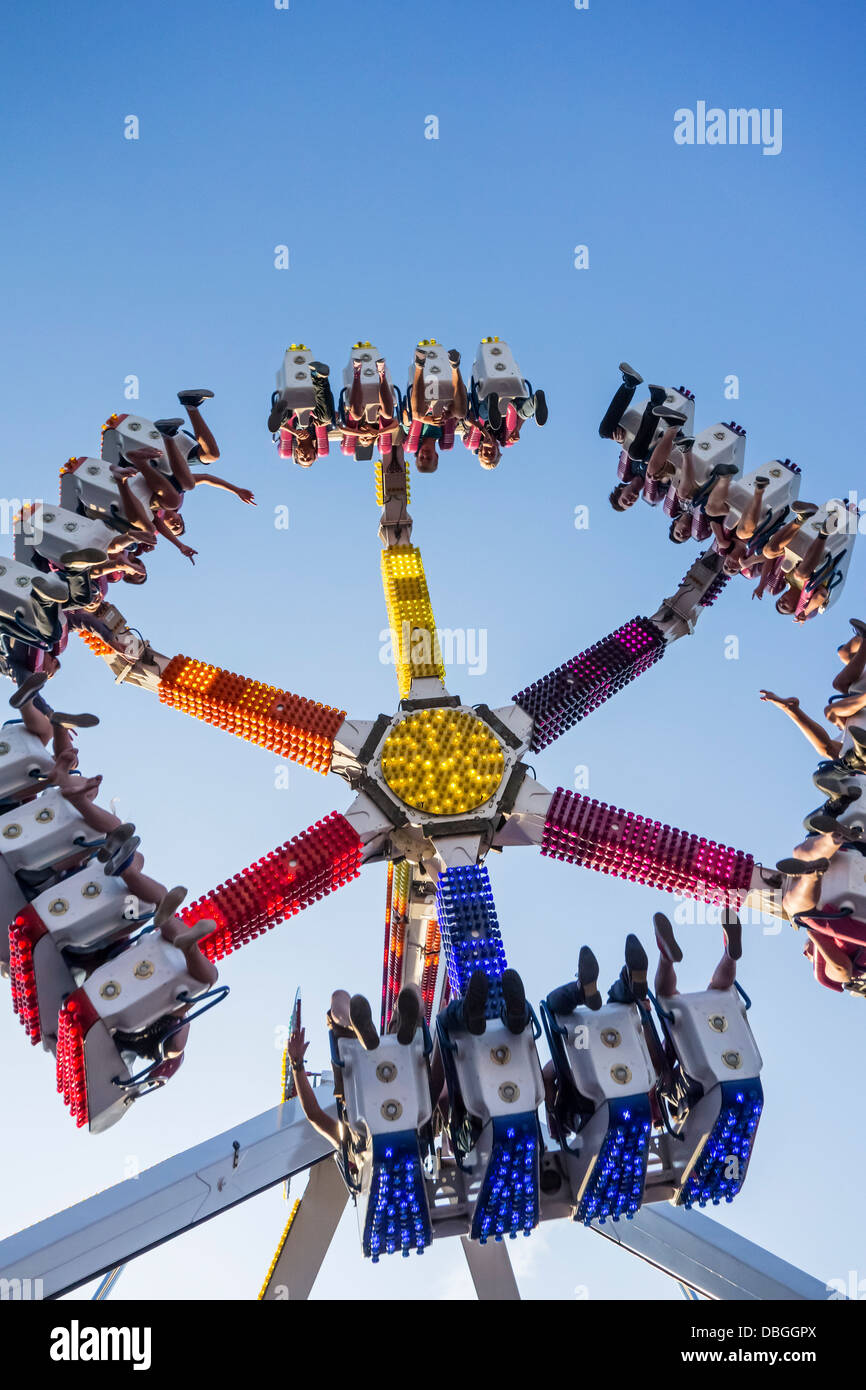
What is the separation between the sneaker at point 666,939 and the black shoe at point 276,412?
→ 26.6 ft

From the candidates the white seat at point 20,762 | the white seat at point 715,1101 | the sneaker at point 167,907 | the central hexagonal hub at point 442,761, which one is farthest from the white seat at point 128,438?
the white seat at point 715,1101

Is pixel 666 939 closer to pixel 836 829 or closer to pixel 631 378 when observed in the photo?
pixel 836 829

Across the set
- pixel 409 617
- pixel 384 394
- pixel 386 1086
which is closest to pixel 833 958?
pixel 386 1086

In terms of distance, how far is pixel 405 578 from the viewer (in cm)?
1415

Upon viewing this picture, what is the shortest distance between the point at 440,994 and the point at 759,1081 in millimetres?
5782

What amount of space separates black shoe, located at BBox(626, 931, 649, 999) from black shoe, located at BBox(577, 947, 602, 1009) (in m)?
0.31

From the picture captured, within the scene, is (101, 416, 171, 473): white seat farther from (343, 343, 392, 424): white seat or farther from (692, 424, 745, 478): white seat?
(692, 424, 745, 478): white seat

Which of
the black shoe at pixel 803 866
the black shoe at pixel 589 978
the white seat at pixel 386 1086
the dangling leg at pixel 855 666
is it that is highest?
the dangling leg at pixel 855 666

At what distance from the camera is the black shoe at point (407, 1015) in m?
8.73

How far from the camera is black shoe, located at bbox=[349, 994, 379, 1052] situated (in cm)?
859

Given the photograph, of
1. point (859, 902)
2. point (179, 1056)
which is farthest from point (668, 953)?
point (179, 1056)

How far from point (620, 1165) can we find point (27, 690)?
6.96 m

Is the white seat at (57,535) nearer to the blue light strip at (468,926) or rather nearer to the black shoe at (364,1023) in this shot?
the blue light strip at (468,926)
